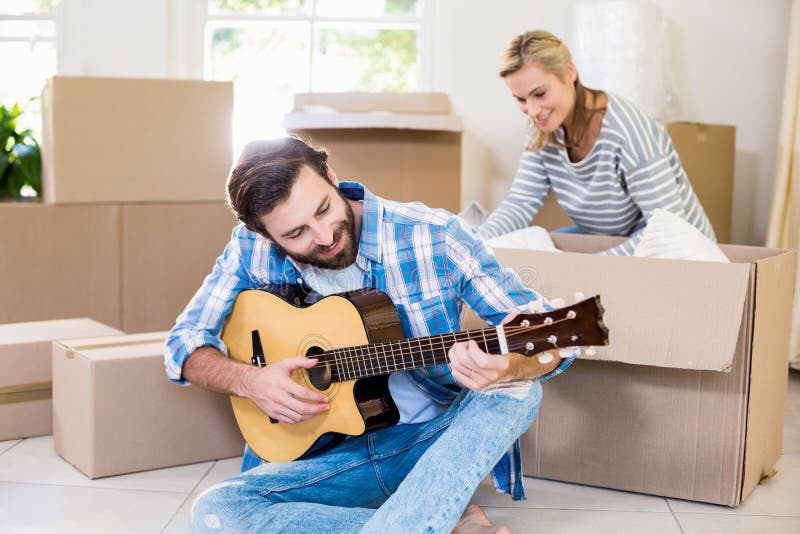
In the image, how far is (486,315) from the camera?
4.68ft

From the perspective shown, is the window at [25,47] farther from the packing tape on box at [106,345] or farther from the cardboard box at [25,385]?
the packing tape on box at [106,345]

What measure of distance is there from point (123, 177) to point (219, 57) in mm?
878

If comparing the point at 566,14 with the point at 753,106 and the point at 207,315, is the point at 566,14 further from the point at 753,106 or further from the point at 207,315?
the point at 207,315

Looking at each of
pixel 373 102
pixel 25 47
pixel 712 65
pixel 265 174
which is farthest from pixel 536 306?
pixel 25 47

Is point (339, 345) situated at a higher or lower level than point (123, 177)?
lower

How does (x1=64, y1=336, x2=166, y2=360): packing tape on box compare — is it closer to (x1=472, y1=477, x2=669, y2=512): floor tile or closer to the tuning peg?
(x1=472, y1=477, x2=669, y2=512): floor tile

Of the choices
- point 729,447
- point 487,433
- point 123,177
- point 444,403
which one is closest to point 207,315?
point 444,403

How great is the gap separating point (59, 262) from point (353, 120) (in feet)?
3.18

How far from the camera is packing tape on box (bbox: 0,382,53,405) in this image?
2.03m

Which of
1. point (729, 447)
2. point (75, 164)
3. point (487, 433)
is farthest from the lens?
point (75, 164)

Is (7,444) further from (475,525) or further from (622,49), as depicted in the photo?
(622,49)

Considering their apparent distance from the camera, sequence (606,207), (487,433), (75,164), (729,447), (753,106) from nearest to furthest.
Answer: (487,433)
(729,447)
(606,207)
(75,164)
(753,106)

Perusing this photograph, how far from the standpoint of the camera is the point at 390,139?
285 cm

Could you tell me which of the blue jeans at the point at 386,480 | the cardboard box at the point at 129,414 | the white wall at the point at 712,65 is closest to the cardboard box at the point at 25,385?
the cardboard box at the point at 129,414
